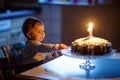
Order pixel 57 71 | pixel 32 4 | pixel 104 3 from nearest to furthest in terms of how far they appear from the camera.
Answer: pixel 57 71 < pixel 104 3 < pixel 32 4

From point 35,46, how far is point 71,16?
210 centimetres

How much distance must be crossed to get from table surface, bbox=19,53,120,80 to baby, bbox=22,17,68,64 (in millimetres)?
87

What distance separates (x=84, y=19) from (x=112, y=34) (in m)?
0.42

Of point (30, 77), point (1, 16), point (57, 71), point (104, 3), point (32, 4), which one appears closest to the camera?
point (30, 77)

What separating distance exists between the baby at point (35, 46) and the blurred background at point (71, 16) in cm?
164

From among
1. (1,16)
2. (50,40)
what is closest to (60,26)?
(50,40)

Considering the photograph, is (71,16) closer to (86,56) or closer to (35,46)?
(35,46)

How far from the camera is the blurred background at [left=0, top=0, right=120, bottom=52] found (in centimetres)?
391

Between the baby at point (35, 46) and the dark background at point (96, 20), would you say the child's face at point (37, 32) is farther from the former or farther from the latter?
the dark background at point (96, 20)

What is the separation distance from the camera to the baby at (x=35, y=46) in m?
1.91

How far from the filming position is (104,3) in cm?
391

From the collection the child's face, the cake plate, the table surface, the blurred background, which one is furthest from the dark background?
the cake plate

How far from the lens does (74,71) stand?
5.34ft

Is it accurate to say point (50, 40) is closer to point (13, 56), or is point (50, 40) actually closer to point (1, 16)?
point (1, 16)
